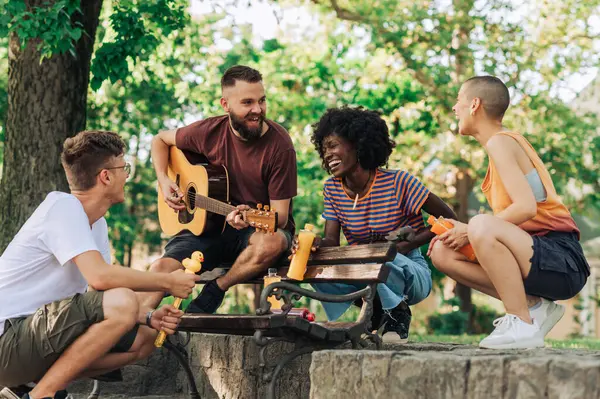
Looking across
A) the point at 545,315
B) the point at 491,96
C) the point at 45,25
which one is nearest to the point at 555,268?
the point at 545,315

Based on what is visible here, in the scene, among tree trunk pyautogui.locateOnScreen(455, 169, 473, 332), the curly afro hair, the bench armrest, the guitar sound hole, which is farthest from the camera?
tree trunk pyautogui.locateOnScreen(455, 169, 473, 332)

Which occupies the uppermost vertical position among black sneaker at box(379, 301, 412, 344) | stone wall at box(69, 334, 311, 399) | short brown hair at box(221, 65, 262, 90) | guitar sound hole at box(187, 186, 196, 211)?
short brown hair at box(221, 65, 262, 90)

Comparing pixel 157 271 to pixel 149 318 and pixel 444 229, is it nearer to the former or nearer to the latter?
pixel 149 318

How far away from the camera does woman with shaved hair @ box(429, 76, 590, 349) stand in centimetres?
400

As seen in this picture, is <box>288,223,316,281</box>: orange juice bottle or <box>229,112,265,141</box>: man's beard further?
<box>229,112,265,141</box>: man's beard

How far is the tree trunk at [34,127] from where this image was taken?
6.93m

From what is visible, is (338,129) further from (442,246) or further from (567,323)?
Answer: (567,323)

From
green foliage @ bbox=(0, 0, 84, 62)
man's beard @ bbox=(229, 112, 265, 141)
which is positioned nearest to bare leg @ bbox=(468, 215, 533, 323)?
man's beard @ bbox=(229, 112, 265, 141)

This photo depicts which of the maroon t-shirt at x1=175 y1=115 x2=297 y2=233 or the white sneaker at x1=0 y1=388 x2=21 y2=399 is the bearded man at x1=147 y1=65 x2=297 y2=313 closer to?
the maroon t-shirt at x1=175 y1=115 x2=297 y2=233

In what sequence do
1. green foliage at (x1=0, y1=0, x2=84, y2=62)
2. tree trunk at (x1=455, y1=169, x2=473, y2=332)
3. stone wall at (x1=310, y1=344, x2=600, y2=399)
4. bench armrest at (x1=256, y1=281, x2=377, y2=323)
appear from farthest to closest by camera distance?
tree trunk at (x1=455, y1=169, x2=473, y2=332), green foliage at (x1=0, y1=0, x2=84, y2=62), bench armrest at (x1=256, y1=281, x2=377, y2=323), stone wall at (x1=310, y1=344, x2=600, y2=399)

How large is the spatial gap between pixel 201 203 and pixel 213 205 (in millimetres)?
131

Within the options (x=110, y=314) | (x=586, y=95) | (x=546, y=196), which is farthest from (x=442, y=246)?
(x=586, y=95)

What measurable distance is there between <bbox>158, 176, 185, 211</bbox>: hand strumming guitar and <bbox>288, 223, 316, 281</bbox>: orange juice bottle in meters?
1.20

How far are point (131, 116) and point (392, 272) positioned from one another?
932 centimetres
